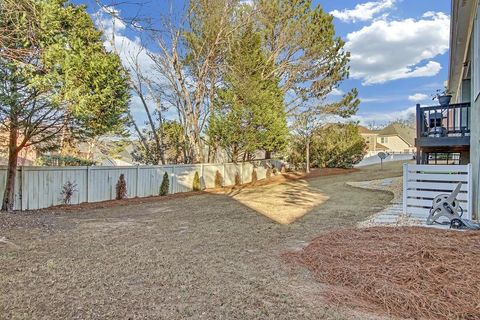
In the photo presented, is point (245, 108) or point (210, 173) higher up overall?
point (245, 108)

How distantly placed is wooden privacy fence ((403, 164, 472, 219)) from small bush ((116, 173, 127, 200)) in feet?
28.6

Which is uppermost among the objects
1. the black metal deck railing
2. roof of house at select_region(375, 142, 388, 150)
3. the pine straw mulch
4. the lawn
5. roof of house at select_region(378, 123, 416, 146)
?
roof of house at select_region(378, 123, 416, 146)

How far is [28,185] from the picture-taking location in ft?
28.0

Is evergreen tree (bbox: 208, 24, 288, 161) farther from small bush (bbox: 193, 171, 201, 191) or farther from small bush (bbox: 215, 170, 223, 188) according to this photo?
small bush (bbox: 193, 171, 201, 191)

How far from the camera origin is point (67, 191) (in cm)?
941

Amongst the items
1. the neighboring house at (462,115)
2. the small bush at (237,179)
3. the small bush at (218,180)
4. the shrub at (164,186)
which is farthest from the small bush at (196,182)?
the neighboring house at (462,115)

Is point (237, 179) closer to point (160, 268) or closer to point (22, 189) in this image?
point (22, 189)

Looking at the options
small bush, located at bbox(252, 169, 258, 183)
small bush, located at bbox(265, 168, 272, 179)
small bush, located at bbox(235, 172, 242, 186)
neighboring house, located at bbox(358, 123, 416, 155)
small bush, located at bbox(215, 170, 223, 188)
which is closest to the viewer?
small bush, located at bbox(215, 170, 223, 188)

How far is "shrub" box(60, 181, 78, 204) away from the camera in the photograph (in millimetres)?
9352

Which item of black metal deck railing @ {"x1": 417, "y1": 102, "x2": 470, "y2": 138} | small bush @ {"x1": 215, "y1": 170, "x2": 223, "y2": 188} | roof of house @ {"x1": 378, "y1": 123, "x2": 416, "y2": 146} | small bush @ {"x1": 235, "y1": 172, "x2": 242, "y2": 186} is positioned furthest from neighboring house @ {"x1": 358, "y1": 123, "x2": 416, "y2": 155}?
black metal deck railing @ {"x1": 417, "y1": 102, "x2": 470, "y2": 138}

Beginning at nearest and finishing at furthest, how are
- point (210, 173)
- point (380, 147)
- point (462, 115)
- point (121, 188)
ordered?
1. point (462, 115)
2. point (121, 188)
3. point (210, 173)
4. point (380, 147)

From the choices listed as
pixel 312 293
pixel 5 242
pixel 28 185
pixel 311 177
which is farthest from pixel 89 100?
pixel 311 177

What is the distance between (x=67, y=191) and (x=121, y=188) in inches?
75.7

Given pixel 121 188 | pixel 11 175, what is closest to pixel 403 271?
pixel 11 175
